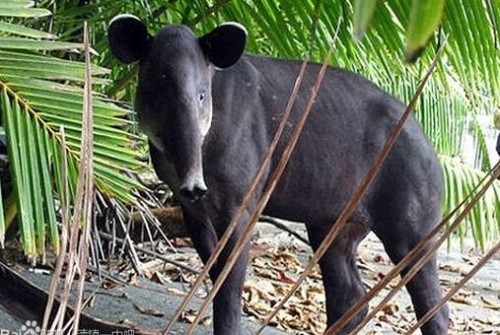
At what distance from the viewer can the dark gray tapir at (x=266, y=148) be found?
6.43 feet

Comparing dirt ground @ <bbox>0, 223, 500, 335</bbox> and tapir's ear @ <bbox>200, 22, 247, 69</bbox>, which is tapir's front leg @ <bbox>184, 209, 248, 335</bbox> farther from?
tapir's ear @ <bbox>200, 22, 247, 69</bbox>

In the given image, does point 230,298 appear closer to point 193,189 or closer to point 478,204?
point 193,189

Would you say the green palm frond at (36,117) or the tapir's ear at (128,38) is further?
the tapir's ear at (128,38)

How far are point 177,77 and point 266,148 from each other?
43cm

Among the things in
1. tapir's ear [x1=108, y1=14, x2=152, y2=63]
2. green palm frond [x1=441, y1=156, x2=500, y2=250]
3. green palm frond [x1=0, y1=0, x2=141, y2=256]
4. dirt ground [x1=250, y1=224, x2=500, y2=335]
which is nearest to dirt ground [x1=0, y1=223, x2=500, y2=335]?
dirt ground [x1=250, y1=224, x2=500, y2=335]

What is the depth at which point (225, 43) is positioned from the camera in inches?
79.9

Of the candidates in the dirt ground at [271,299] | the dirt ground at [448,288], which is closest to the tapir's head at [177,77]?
the dirt ground at [271,299]

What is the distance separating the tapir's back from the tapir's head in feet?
0.61

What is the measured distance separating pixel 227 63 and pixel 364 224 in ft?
2.37

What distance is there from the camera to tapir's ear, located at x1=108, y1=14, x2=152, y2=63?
6.54ft

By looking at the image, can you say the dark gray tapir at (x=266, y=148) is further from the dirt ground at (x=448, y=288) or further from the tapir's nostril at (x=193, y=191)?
the dirt ground at (x=448, y=288)

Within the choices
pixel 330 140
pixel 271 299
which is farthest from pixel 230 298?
pixel 271 299

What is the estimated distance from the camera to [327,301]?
108 inches

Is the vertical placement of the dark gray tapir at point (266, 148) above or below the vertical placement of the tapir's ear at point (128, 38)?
below
